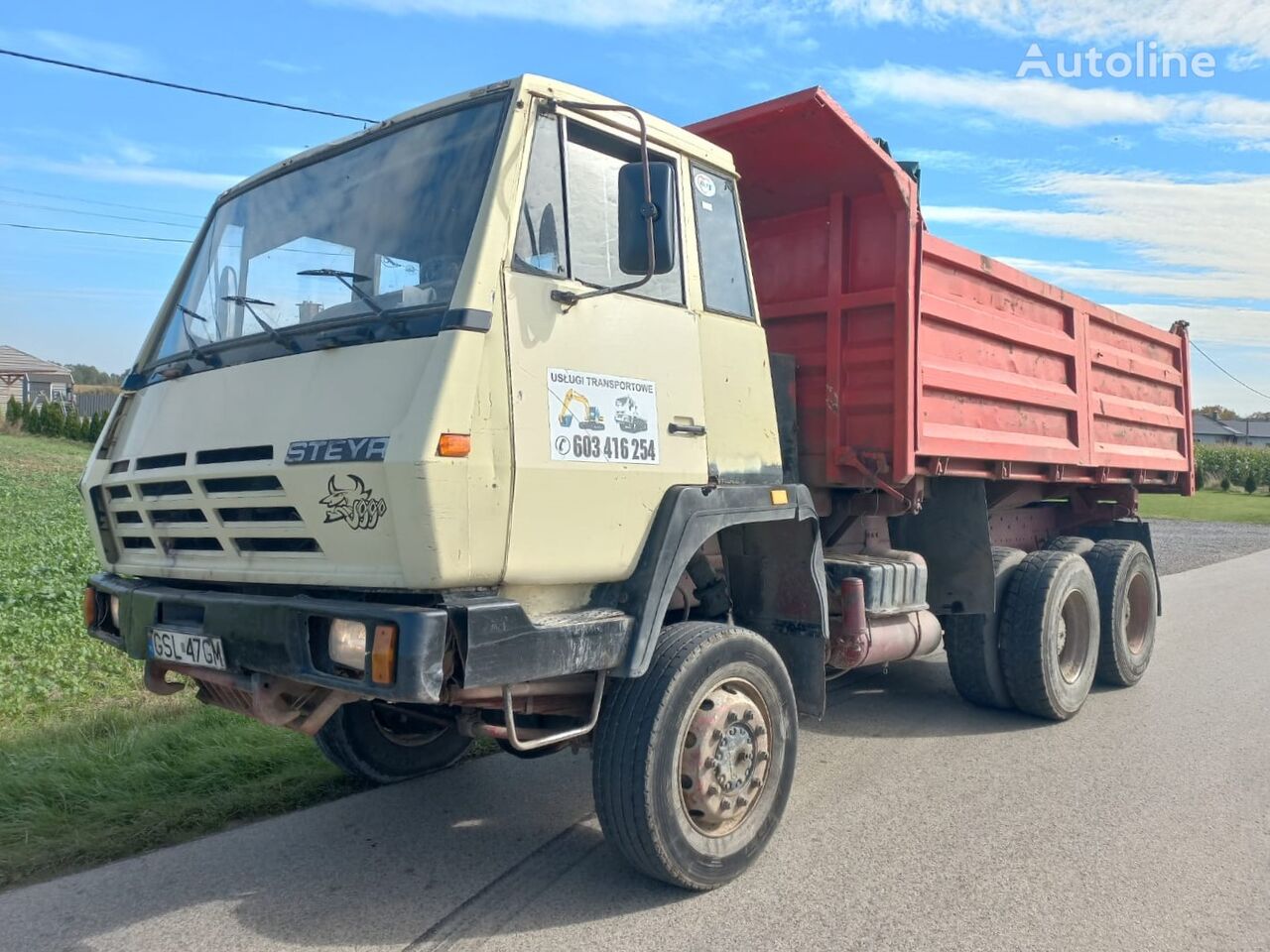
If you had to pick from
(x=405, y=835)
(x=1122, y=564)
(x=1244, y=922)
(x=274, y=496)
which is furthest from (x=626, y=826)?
(x=1122, y=564)

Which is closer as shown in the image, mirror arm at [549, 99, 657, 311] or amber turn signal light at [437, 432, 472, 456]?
amber turn signal light at [437, 432, 472, 456]

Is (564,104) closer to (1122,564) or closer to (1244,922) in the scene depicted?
(1244,922)

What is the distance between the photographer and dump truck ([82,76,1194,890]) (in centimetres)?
311

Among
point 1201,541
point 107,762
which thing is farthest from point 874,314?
point 1201,541

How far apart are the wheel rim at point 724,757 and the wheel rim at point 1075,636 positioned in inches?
135

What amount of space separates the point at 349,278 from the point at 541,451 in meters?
0.95

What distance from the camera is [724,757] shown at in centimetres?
382

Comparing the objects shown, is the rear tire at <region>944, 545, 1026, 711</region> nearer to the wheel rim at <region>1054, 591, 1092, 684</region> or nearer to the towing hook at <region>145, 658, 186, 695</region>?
the wheel rim at <region>1054, 591, 1092, 684</region>

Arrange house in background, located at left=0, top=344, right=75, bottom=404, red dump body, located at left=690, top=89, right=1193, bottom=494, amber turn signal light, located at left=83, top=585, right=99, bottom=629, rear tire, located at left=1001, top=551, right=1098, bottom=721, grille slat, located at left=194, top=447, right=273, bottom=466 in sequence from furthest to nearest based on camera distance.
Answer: house in background, located at left=0, top=344, right=75, bottom=404
rear tire, located at left=1001, top=551, right=1098, bottom=721
red dump body, located at left=690, top=89, right=1193, bottom=494
amber turn signal light, located at left=83, top=585, right=99, bottom=629
grille slat, located at left=194, top=447, right=273, bottom=466

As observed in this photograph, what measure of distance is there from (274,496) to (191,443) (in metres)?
0.55

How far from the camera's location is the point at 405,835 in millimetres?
4238

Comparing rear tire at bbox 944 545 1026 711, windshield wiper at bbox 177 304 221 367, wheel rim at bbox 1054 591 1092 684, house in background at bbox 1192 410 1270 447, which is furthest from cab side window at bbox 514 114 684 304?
house in background at bbox 1192 410 1270 447

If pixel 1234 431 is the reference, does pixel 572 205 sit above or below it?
below

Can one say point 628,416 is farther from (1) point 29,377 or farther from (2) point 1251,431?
(2) point 1251,431
